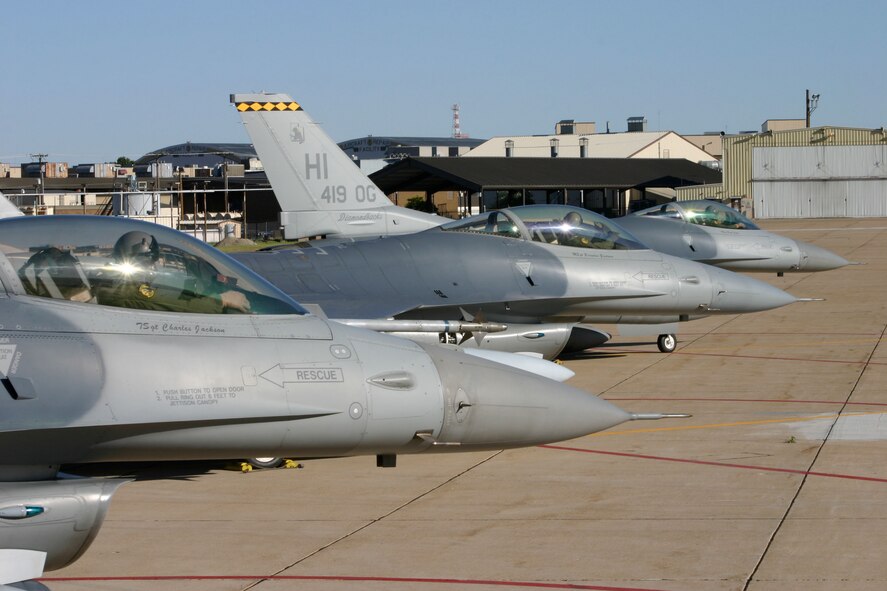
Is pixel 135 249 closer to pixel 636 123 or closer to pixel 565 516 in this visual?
pixel 565 516

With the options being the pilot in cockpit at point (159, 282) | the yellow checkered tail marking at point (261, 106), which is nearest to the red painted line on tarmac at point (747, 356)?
the yellow checkered tail marking at point (261, 106)

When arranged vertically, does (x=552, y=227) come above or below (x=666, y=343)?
above

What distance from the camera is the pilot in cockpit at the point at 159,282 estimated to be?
689 centimetres

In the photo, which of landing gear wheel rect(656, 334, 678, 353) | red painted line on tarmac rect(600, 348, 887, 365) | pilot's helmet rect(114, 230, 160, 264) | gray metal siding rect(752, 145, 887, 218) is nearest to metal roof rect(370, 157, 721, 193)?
gray metal siding rect(752, 145, 887, 218)

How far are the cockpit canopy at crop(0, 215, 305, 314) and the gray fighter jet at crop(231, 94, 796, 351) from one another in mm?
7540

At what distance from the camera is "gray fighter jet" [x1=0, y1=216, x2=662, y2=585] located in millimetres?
6270

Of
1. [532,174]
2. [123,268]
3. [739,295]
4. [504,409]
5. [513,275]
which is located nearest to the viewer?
[123,268]

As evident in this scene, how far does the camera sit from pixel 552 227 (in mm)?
17125

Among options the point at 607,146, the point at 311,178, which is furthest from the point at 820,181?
the point at 311,178

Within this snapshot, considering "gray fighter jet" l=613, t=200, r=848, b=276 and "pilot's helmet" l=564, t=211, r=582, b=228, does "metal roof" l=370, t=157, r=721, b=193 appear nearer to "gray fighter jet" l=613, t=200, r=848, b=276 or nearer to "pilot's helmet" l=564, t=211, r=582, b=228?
"gray fighter jet" l=613, t=200, r=848, b=276

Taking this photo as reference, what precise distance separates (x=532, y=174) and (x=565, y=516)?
2253 inches

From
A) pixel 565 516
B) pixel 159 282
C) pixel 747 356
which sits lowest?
pixel 747 356

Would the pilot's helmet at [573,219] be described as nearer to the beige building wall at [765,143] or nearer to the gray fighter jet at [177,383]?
the gray fighter jet at [177,383]

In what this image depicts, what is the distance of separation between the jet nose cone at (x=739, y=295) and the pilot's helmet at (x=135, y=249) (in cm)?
1214
